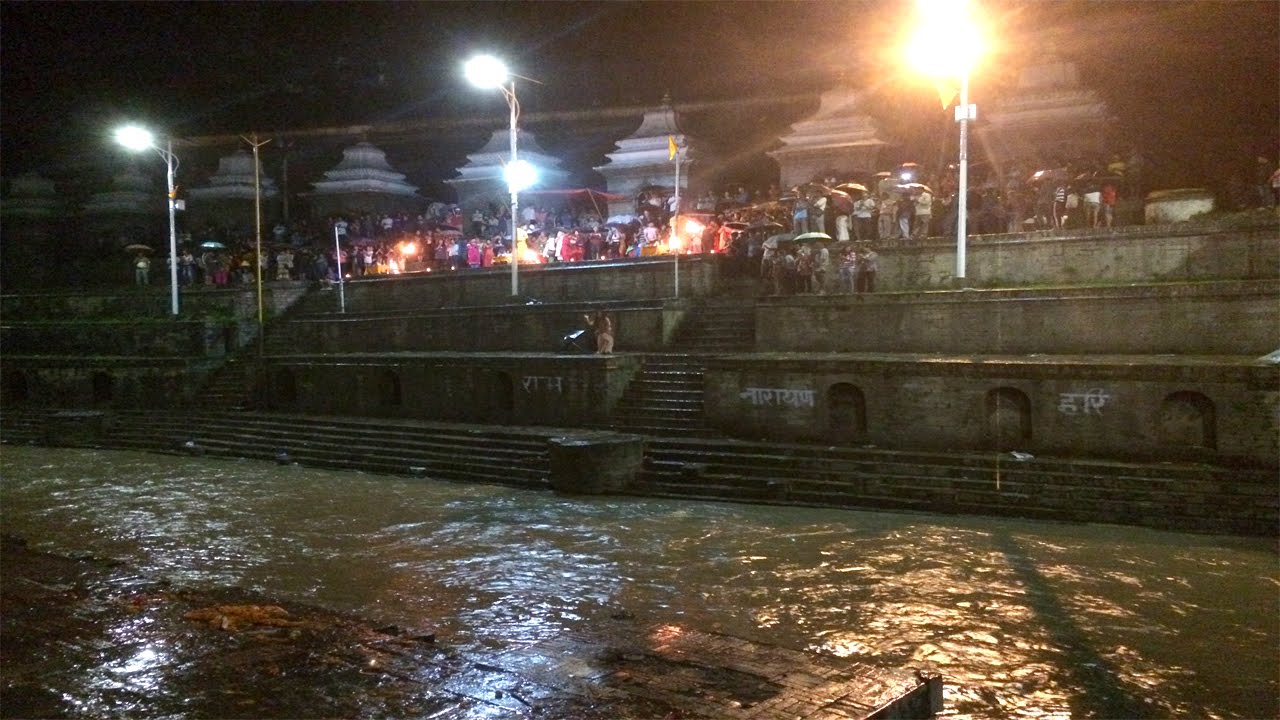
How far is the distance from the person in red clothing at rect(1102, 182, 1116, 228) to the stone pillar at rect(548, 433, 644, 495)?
10328 millimetres

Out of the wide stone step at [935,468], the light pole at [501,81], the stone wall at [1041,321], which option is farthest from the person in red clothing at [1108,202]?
the light pole at [501,81]

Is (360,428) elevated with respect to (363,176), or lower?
lower

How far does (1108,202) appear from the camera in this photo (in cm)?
1791

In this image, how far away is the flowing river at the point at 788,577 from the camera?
22.5 feet

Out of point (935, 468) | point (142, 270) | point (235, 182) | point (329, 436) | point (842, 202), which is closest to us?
point (935, 468)

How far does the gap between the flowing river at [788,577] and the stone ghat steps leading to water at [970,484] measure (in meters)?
0.41

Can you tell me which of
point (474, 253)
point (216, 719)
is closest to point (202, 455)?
point (474, 253)

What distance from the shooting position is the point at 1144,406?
12.0 m

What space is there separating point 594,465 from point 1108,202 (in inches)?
445

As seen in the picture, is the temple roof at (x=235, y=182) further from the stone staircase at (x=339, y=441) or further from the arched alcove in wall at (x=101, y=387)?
the stone staircase at (x=339, y=441)

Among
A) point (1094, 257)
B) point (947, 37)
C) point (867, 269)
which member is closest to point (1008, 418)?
point (1094, 257)

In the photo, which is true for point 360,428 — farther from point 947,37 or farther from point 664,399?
point 947,37

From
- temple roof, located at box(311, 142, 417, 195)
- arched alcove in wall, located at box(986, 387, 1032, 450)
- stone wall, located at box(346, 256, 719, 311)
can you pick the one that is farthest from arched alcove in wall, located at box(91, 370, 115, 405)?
arched alcove in wall, located at box(986, 387, 1032, 450)

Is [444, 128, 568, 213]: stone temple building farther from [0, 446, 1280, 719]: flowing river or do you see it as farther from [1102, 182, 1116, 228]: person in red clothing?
[0, 446, 1280, 719]: flowing river
